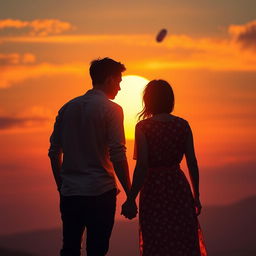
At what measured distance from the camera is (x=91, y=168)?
7.43 meters

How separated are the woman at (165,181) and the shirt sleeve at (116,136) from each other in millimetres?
411

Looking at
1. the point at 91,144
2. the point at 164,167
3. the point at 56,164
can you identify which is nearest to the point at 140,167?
the point at 164,167

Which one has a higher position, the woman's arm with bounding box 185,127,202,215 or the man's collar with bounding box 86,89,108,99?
the man's collar with bounding box 86,89,108,99

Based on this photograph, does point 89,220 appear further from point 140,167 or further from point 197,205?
point 197,205

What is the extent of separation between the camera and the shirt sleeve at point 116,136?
7.38m

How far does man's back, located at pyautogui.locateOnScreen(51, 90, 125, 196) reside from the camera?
741 cm

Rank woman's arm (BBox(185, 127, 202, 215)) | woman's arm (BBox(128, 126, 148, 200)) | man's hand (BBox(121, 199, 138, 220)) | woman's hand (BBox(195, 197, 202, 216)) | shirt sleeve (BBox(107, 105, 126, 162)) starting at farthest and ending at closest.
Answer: woman's hand (BBox(195, 197, 202, 216)) → woman's arm (BBox(185, 127, 202, 215)) → woman's arm (BBox(128, 126, 148, 200)) → man's hand (BBox(121, 199, 138, 220)) → shirt sleeve (BBox(107, 105, 126, 162))

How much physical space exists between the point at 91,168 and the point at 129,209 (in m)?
0.61

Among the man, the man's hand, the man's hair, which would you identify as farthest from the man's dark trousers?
the man's hair

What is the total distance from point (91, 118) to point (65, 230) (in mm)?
1223

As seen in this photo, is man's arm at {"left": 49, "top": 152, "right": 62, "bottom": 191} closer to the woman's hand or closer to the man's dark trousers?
the man's dark trousers

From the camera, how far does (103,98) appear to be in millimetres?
7586

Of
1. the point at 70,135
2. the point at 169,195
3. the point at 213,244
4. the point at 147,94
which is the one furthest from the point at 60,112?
Result: the point at 213,244

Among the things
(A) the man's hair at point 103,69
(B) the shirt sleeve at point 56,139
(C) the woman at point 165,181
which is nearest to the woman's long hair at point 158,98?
(C) the woman at point 165,181
